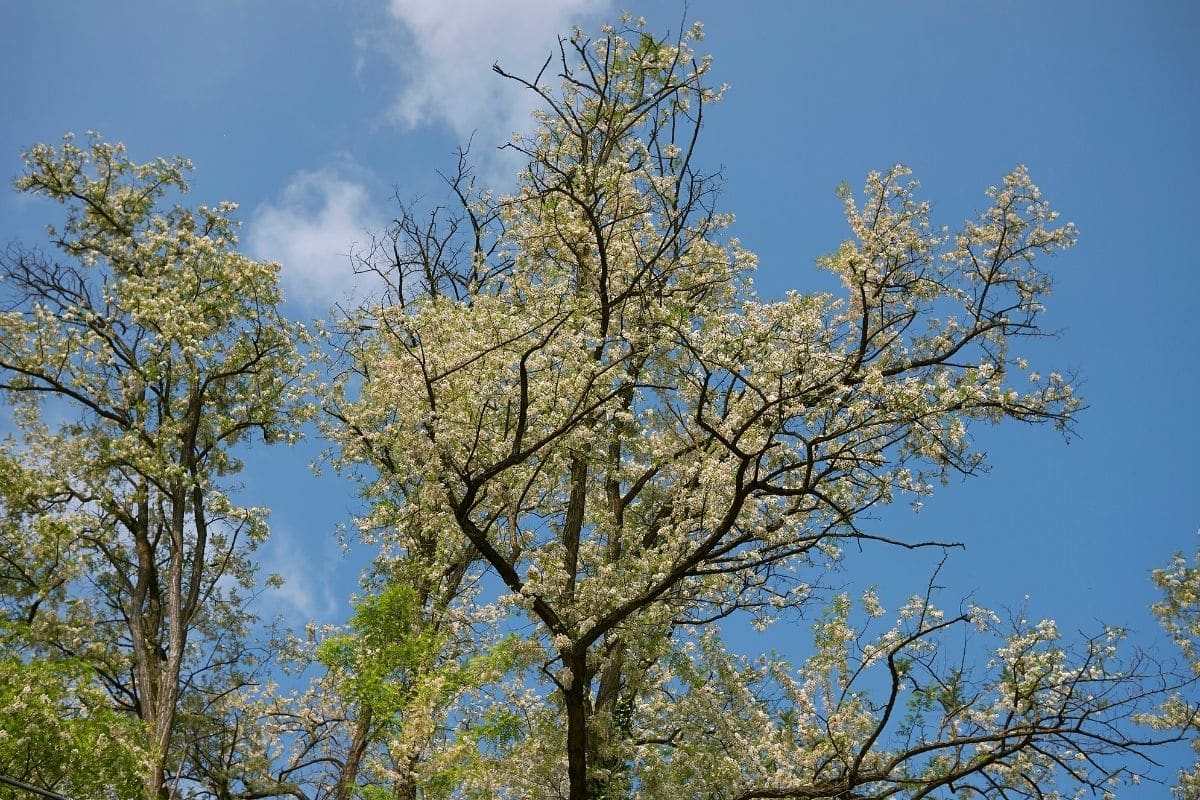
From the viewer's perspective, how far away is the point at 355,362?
65.9ft

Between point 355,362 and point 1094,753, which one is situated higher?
point 355,362

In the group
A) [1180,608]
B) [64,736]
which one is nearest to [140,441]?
[64,736]

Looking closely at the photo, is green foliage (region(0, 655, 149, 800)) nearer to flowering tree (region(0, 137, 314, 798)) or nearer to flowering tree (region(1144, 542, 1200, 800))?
flowering tree (region(0, 137, 314, 798))

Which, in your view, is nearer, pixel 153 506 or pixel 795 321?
pixel 795 321

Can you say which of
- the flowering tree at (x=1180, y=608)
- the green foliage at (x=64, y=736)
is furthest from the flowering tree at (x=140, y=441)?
the flowering tree at (x=1180, y=608)

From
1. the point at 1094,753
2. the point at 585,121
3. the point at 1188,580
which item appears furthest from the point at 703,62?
the point at 1188,580

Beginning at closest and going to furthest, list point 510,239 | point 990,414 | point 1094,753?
1. point 1094,753
2. point 990,414
3. point 510,239

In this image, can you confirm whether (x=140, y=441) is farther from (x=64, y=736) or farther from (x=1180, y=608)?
(x=1180, y=608)

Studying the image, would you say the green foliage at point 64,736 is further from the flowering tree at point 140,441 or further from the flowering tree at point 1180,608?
the flowering tree at point 1180,608

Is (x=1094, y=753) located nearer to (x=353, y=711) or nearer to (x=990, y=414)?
(x=990, y=414)

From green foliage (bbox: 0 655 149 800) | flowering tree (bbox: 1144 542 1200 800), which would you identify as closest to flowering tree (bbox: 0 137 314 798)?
green foliage (bbox: 0 655 149 800)

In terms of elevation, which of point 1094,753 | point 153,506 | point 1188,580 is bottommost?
point 1094,753

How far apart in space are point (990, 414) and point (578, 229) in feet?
23.6

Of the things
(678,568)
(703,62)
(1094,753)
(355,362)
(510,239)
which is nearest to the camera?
(1094,753)
